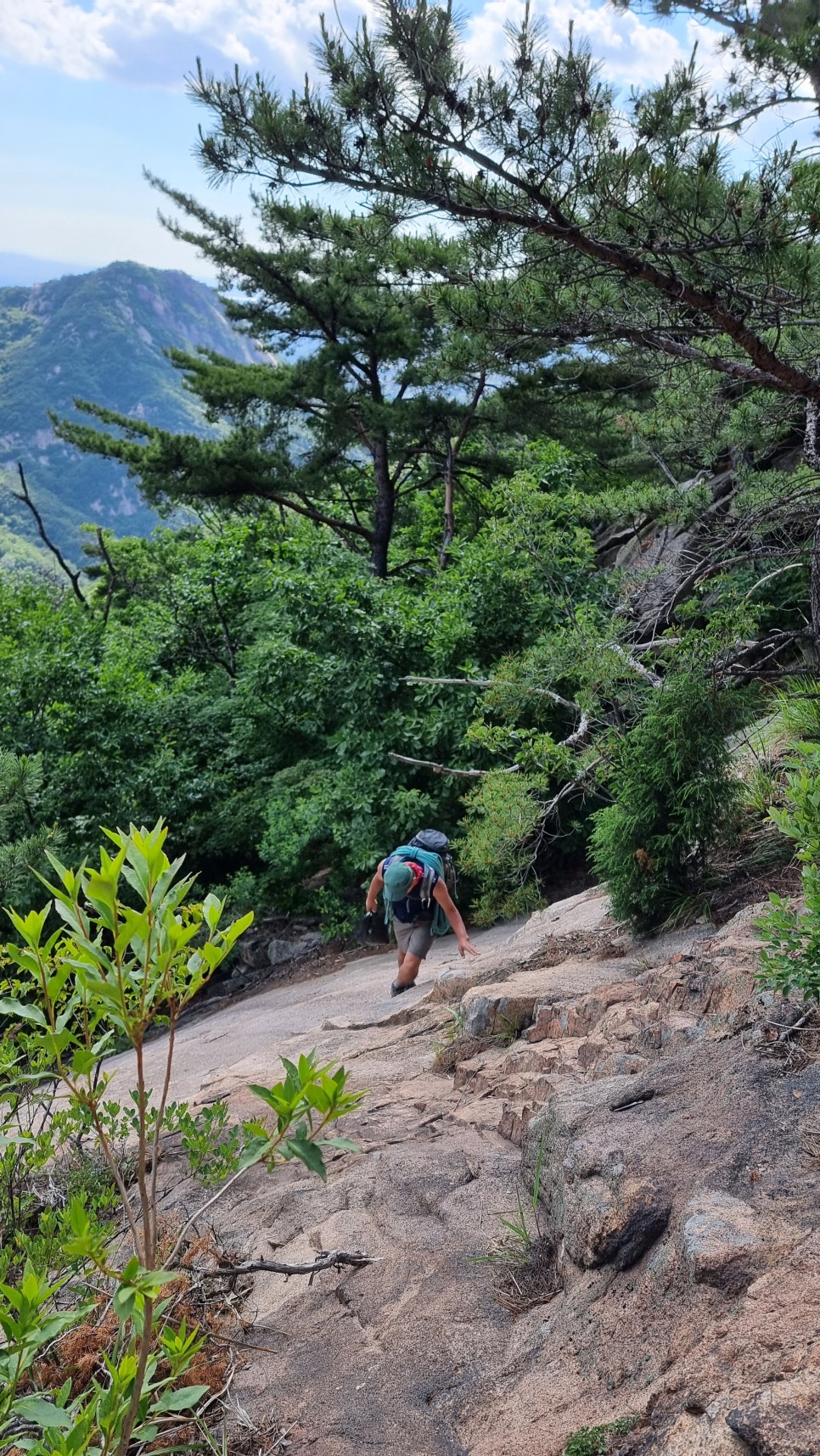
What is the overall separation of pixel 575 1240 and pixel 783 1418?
1.02 metres

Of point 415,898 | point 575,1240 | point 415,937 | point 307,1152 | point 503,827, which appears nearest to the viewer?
point 307,1152

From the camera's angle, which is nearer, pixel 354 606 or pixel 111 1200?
pixel 111 1200

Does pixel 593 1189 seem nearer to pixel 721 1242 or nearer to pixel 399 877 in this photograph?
pixel 721 1242

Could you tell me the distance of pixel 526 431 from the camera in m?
15.1

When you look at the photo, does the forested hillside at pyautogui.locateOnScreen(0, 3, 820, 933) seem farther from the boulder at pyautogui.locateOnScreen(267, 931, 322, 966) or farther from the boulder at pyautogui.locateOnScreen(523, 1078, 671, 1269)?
the boulder at pyautogui.locateOnScreen(523, 1078, 671, 1269)

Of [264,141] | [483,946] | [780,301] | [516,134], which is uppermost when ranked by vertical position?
[264,141]

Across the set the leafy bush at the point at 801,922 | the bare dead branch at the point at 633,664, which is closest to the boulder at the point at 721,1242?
the leafy bush at the point at 801,922

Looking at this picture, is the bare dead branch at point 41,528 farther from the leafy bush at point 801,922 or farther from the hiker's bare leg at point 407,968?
the leafy bush at point 801,922

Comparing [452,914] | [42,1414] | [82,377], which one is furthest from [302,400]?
[82,377]

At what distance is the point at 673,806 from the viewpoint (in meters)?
5.26

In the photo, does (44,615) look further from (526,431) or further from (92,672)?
(526,431)

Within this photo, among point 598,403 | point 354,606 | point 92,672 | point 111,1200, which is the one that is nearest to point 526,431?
Answer: point 598,403

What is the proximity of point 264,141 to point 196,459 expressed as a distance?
1049 centimetres

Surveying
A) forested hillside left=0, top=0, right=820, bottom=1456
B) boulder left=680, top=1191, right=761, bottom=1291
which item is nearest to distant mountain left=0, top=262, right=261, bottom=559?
forested hillside left=0, top=0, right=820, bottom=1456
